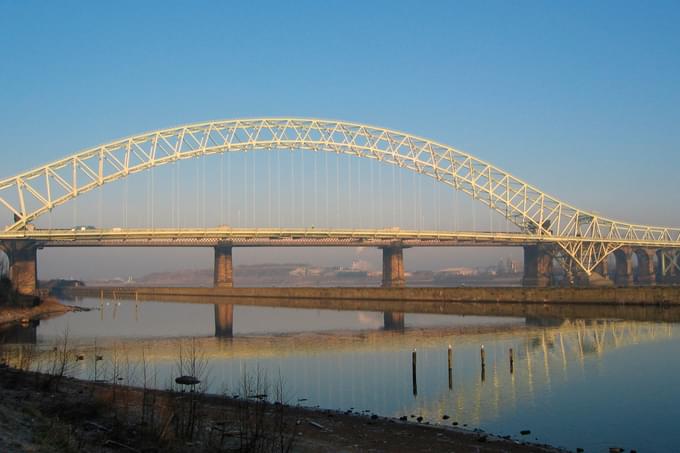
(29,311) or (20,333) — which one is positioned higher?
(29,311)

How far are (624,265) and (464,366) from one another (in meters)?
99.5

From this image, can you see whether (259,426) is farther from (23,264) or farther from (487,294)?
(23,264)

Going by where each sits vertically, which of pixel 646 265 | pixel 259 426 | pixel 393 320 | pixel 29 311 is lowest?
pixel 393 320

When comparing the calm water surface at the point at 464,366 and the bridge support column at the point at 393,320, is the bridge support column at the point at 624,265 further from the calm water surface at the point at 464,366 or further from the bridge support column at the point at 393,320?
the calm water surface at the point at 464,366

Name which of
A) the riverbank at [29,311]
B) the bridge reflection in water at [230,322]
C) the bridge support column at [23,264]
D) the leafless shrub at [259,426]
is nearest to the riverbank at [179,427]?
the leafless shrub at [259,426]

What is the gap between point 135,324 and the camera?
5322cm

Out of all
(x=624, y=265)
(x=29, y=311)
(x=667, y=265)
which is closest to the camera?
(x=29, y=311)

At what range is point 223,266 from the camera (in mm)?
95812

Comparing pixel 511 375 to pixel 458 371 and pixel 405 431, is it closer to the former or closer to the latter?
pixel 458 371

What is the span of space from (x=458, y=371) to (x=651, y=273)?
109501mm

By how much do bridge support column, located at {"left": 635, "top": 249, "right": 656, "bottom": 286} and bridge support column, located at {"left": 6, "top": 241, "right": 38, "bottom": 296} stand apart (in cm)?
9784

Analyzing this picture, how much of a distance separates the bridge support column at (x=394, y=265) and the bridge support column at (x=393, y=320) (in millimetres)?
37857

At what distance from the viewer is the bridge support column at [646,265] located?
121m

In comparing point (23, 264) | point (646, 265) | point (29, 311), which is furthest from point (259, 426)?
point (646, 265)
